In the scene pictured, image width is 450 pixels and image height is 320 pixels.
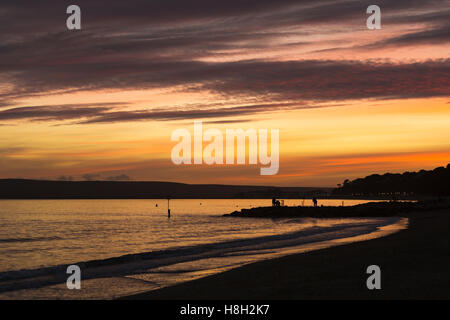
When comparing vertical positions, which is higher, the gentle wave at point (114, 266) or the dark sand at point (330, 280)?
the dark sand at point (330, 280)

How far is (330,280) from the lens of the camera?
1903 cm

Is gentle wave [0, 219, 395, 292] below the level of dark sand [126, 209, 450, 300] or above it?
below

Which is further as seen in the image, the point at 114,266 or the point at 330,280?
the point at 114,266

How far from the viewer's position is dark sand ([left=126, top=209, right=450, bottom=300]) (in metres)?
16.0

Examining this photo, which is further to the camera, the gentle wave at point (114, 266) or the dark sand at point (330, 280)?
the gentle wave at point (114, 266)

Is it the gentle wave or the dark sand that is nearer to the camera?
the dark sand

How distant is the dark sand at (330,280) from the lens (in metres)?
16.0

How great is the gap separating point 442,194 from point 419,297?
20039 cm

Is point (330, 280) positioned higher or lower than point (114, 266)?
higher
